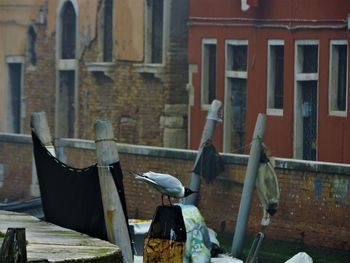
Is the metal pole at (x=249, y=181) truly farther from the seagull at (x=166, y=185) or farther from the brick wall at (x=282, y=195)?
the seagull at (x=166, y=185)

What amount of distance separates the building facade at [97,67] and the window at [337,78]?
210 inches

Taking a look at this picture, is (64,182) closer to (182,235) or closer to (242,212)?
(182,235)

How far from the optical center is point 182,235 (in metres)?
12.6

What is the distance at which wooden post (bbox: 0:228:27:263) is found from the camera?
453 inches

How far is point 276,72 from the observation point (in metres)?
27.8

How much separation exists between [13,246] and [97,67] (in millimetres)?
22504

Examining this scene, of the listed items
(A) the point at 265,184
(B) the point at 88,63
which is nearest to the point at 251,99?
(A) the point at 265,184

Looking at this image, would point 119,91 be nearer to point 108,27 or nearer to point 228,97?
point 108,27

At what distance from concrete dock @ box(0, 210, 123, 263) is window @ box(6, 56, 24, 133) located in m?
22.4

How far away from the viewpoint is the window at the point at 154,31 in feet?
105

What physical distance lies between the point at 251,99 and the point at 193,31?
8.29 ft

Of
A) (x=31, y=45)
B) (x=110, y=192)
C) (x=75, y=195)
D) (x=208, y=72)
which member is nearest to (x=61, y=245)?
(x=110, y=192)

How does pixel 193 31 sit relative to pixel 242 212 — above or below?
above

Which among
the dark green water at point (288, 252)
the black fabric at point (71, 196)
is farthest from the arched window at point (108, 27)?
the black fabric at point (71, 196)
